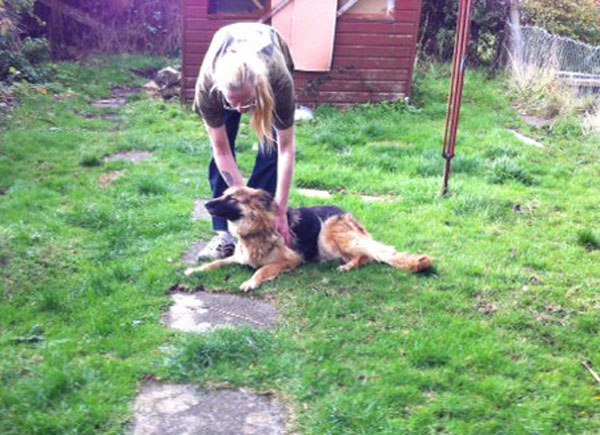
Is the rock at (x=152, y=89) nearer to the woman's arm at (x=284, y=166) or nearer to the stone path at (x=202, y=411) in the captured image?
the woman's arm at (x=284, y=166)

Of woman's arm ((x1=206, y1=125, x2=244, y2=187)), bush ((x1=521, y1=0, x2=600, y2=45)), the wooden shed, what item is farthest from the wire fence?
woman's arm ((x1=206, y1=125, x2=244, y2=187))

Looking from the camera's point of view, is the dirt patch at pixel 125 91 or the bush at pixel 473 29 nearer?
the dirt patch at pixel 125 91

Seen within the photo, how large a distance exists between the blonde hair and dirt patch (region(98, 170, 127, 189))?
3146mm

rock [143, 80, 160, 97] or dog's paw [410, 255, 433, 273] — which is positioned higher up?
rock [143, 80, 160, 97]

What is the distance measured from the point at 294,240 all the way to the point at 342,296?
2.44 feet

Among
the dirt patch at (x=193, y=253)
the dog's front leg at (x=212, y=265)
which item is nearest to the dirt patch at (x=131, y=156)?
the dirt patch at (x=193, y=253)

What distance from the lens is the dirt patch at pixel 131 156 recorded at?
303 inches

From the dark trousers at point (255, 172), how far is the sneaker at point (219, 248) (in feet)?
0.27

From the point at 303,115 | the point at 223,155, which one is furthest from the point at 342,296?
the point at 303,115

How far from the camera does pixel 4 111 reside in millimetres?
9102

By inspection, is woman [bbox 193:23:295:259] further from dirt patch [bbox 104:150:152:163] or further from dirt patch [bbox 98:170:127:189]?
dirt patch [bbox 104:150:152:163]

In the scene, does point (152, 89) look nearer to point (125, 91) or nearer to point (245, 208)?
point (125, 91)

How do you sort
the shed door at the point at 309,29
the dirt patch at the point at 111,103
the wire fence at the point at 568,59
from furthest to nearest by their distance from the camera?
the dirt patch at the point at 111,103, the wire fence at the point at 568,59, the shed door at the point at 309,29

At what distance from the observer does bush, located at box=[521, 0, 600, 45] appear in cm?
1253
